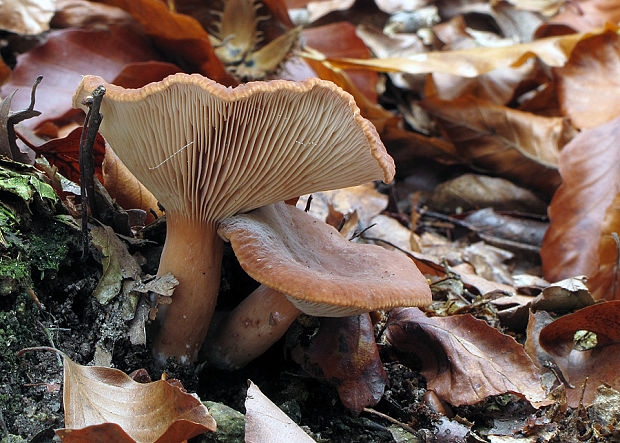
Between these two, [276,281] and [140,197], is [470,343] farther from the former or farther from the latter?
[140,197]

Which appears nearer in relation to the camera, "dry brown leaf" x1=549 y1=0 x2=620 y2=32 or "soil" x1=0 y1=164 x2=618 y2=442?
"soil" x1=0 y1=164 x2=618 y2=442

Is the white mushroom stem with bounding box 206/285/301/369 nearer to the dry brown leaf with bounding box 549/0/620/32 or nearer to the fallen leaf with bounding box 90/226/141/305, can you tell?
the fallen leaf with bounding box 90/226/141/305

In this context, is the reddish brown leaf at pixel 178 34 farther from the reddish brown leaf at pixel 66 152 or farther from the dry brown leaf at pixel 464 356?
the dry brown leaf at pixel 464 356

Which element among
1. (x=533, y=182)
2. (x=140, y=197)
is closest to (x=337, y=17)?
(x=533, y=182)

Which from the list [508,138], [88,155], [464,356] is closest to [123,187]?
[88,155]

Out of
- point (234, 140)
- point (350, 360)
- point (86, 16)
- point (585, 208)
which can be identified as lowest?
point (585, 208)

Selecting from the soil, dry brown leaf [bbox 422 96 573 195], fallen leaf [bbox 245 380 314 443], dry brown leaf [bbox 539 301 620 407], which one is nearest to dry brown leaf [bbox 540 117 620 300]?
dry brown leaf [bbox 422 96 573 195]

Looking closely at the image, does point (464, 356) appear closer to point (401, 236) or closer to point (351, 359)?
point (351, 359)
